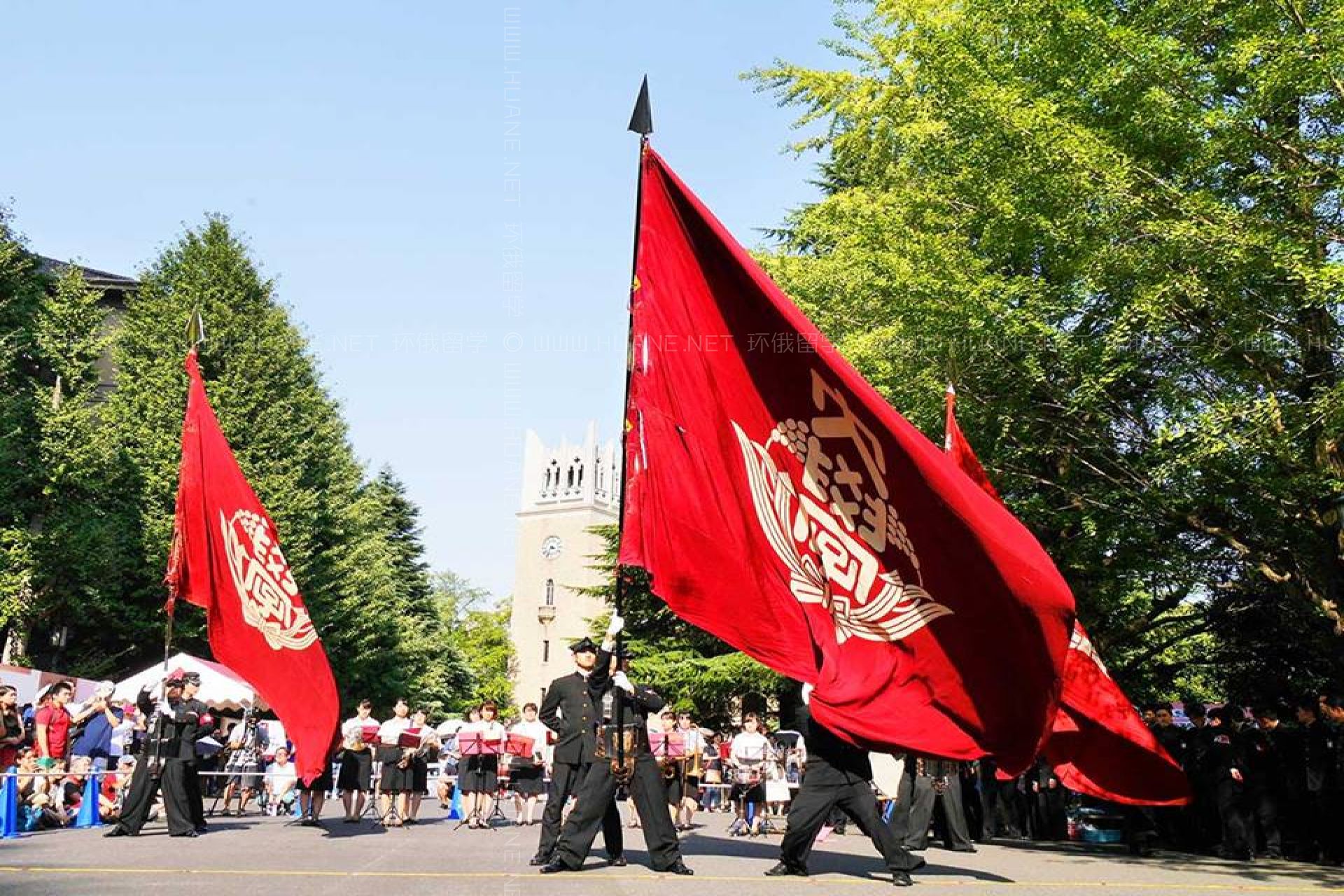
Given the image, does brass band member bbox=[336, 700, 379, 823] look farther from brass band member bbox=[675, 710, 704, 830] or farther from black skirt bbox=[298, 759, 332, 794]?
brass band member bbox=[675, 710, 704, 830]

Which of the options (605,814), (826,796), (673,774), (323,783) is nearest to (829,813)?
(826,796)

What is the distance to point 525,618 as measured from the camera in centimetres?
10300

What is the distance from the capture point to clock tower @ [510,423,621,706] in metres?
99.9

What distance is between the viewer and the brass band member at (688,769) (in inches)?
803

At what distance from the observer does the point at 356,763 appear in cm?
1942

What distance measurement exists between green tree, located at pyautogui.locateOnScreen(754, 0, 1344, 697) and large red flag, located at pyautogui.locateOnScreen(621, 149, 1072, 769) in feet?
20.2

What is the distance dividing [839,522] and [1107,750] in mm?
5538

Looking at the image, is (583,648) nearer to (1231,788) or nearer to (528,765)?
(1231,788)

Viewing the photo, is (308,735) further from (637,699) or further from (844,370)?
(844,370)

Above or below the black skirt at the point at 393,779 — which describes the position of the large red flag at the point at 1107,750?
above

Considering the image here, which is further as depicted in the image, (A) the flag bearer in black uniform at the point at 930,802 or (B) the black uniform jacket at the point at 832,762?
(A) the flag bearer in black uniform at the point at 930,802

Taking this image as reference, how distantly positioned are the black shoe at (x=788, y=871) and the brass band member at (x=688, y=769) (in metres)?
8.48

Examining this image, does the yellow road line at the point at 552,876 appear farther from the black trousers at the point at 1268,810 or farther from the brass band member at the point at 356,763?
the brass band member at the point at 356,763

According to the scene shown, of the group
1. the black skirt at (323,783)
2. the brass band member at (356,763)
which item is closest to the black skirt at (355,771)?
the brass band member at (356,763)
